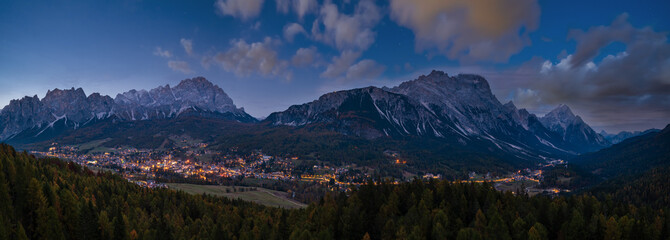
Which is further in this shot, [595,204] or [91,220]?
[595,204]

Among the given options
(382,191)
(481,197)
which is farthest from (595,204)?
(382,191)

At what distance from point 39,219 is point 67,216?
22.3ft

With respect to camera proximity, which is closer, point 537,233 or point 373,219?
point 537,233

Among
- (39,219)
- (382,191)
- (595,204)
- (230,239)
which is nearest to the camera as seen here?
(39,219)

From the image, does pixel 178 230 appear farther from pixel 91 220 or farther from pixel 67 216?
pixel 67 216

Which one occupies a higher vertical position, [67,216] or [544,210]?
[544,210]

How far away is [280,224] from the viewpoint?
78.8 meters

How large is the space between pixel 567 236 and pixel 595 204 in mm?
37366

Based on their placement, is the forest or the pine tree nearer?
the pine tree

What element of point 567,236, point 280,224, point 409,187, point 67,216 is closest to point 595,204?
point 567,236

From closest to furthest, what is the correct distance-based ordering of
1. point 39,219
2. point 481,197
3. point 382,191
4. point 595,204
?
point 39,219 < point 595,204 < point 481,197 < point 382,191

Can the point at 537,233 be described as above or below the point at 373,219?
above

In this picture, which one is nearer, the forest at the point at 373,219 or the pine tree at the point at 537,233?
the pine tree at the point at 537,233

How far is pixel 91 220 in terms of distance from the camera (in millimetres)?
67562
